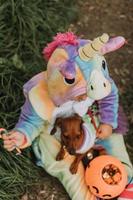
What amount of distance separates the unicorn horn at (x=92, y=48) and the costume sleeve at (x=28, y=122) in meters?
0.39

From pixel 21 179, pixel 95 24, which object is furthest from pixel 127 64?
pixel 21 179

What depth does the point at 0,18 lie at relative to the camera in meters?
3.45

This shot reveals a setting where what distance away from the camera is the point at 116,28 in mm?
3893

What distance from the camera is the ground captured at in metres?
3.60

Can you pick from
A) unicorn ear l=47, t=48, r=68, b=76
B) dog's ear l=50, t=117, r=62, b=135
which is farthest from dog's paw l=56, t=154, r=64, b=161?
unicorn ear l=47, t=48, r=68, b=76

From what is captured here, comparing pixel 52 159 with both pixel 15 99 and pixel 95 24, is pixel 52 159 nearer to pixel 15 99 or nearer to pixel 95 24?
pixel 15 99

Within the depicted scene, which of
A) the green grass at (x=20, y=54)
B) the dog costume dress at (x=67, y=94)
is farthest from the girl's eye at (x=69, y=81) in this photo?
the green grass at (x=20, y=54)

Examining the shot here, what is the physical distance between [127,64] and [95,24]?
35 centimetres

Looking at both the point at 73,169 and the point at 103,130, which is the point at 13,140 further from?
the point at 103,130

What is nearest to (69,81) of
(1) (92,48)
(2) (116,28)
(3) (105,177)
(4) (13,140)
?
(1) (92,48)

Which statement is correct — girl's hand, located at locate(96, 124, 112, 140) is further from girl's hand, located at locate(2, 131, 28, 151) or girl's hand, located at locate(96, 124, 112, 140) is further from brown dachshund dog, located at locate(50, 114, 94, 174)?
girl's hand, located at locate(2, 131, 28, 151)

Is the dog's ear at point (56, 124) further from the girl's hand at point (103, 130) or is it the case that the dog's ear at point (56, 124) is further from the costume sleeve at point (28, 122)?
the girl's hand at point (103, 130)

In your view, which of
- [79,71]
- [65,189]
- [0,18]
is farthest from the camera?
[0,18]

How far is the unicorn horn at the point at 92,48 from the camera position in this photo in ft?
8.59
